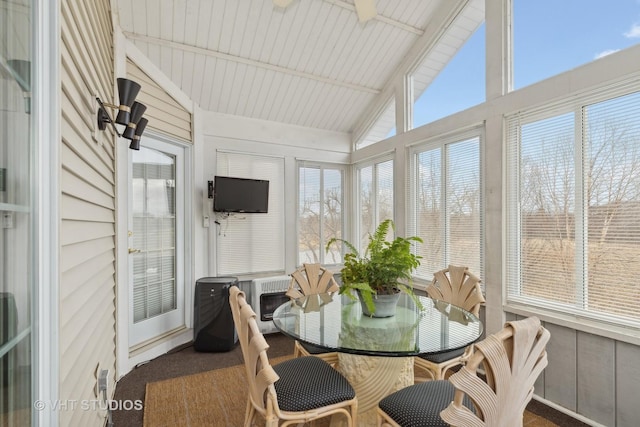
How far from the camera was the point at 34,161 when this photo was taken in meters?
1.00

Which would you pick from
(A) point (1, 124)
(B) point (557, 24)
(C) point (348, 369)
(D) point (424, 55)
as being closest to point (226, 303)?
(C) point (348, 369)

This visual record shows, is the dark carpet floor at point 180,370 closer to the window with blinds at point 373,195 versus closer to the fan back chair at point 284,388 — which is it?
the fan back chair at point 284,388

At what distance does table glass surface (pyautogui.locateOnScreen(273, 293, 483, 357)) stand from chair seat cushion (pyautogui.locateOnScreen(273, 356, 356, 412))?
0.21 metres

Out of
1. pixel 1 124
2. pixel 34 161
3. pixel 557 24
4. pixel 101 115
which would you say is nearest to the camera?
pixel 1 124

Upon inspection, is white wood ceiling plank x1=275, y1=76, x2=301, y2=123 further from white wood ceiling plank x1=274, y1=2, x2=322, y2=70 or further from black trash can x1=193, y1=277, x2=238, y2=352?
black trash can x1=193, y1=277, x2=238, y2=352

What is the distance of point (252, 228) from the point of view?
4.25 meters

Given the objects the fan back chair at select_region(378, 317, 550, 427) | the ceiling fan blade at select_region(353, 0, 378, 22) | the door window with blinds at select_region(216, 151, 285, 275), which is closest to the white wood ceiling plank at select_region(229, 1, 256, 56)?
the ceiling fan blade at select_region(353, 0, 378, 22)

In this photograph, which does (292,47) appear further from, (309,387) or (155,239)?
(309,387)

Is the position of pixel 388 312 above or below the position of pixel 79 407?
above

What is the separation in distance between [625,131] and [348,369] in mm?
2344

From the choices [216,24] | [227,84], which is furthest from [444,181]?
[216,24]

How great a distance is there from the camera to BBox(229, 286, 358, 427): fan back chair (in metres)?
1.46

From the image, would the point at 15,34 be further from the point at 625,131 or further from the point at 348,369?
the point at 625,131

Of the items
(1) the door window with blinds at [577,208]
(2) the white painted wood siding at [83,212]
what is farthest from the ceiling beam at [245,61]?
(1) the door window with blinds at [577,208]
